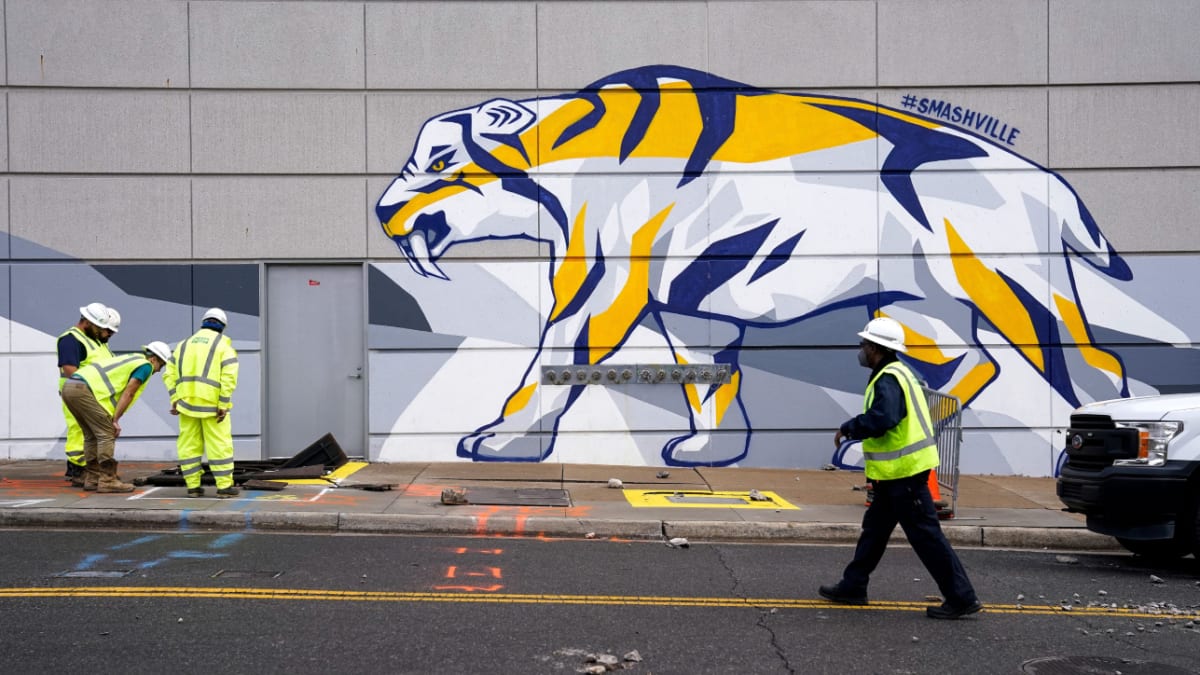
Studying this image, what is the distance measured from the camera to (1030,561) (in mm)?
8336

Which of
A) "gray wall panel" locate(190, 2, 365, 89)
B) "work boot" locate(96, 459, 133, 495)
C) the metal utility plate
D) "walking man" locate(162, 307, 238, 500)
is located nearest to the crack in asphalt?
the metal utility plate

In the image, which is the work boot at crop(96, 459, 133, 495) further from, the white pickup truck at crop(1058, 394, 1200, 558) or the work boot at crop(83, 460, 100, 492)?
the white pickup truck at crop(1058, 394, 1200, 558)

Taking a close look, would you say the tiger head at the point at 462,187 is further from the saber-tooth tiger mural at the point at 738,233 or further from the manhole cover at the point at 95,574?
the manhole cover at the point at 95,574

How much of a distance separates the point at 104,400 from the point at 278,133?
4.32m

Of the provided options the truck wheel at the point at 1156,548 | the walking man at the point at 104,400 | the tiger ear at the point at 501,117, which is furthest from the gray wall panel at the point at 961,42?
the walking man at the point at 104,400

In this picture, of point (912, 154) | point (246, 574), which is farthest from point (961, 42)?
point (246, 574)

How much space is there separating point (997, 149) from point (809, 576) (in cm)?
801

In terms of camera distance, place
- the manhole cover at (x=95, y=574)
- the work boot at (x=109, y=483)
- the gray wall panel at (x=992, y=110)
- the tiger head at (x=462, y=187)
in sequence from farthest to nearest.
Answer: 1. the gray wall panel at (x=992, y=110)
2. the tiger head at (x=462, y=187)
3. the work boot at (x=109, y=483)
4. the manhole cover at (x=95, y=574)

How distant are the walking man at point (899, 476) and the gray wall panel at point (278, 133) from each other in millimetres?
8438

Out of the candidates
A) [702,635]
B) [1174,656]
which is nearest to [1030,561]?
[1174,656]

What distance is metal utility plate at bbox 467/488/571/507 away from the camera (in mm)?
10055

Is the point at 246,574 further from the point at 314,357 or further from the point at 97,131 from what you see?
the point at 97,131

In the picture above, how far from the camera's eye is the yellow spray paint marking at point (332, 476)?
11.0 metres

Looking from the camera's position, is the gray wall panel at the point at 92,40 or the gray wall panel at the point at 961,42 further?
the gray wall panel at the point at 961,42
